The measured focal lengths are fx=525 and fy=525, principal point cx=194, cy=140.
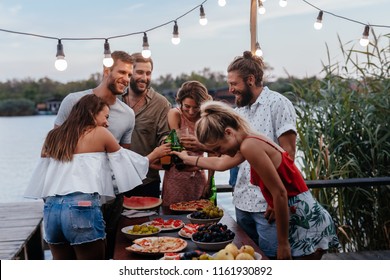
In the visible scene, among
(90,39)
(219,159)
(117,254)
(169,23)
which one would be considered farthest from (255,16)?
(117,254)

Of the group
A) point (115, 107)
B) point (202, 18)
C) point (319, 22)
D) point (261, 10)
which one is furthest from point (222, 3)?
point (115, 107)

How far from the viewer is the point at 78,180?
188 centimetres

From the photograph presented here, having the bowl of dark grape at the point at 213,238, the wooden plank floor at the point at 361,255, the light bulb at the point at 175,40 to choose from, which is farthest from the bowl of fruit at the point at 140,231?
the wooden plank floor at the point at 361,255

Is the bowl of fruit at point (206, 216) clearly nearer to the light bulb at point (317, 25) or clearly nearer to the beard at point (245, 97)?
the beard at point (245, 97)

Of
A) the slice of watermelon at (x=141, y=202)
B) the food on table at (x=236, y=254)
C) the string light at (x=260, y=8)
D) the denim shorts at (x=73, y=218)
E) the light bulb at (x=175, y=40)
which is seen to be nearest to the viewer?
the food on table at (x=236, y=254)

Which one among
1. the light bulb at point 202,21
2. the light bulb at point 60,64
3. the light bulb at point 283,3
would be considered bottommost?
the light bulb at point 60,64

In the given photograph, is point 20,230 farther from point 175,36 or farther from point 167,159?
point 175,36

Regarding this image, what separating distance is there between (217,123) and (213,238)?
14.9 inches

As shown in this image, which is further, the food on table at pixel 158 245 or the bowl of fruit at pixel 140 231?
the bowl of fruit at pixel 140 231

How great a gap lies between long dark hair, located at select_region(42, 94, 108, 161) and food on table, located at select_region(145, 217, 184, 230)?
436mm

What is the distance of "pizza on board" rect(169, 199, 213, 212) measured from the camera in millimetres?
2299

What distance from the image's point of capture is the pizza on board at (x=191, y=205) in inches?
90.5

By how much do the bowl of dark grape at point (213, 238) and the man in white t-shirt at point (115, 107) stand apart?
62cm

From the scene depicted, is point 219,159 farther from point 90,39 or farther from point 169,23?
point 169,23
